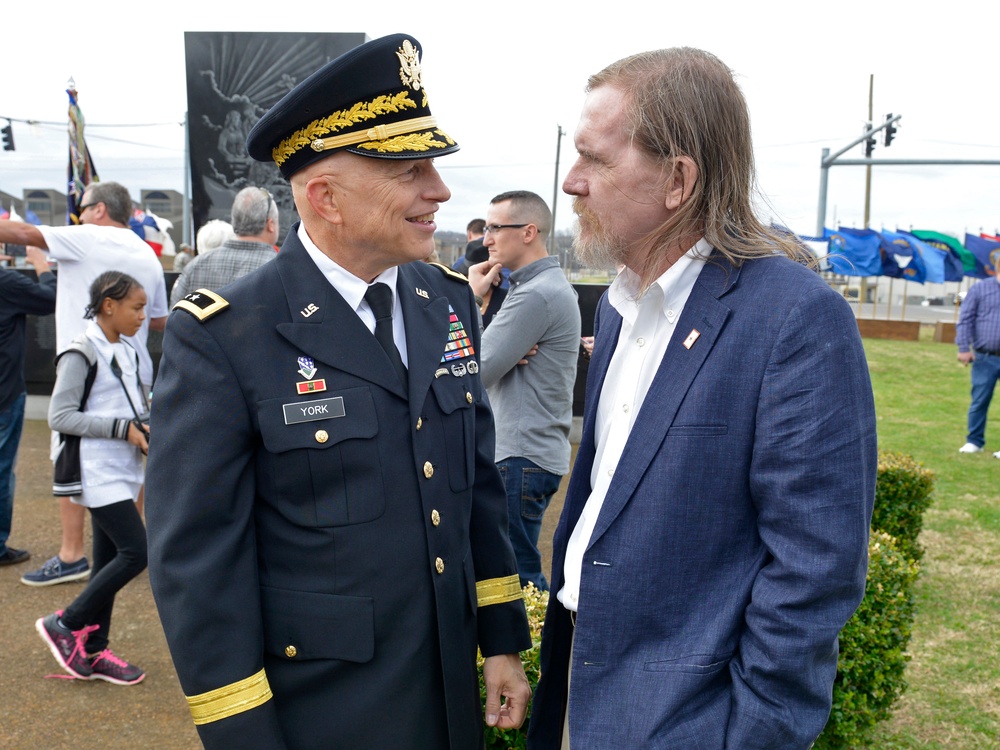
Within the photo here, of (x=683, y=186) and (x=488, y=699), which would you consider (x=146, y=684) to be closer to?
(x=488, y=699)

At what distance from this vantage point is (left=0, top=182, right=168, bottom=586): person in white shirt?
5.00 meters

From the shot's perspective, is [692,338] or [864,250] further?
[864,250]

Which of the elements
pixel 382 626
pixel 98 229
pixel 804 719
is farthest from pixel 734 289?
pixel 98 229

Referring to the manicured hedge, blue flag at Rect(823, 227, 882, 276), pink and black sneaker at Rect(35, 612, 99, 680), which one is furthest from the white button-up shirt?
blue flag at Rect(823, 227, 882, 276)

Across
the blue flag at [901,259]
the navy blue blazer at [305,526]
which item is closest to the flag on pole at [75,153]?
the navy blue blazer at [305,526]

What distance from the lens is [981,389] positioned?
9.51 meters

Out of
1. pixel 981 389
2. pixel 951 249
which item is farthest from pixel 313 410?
pixel 951 249

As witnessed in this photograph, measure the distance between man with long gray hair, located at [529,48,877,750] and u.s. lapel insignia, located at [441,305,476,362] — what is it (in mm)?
489

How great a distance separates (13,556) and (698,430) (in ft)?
17.2

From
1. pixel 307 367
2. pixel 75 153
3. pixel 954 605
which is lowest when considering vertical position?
pixel 954 605

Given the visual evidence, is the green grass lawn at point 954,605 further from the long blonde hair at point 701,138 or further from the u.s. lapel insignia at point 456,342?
the long blonde hair at point 701,138

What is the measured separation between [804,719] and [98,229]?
16.5 feet

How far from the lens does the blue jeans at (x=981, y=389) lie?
9336 mm

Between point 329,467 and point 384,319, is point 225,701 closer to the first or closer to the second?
point 329,467
